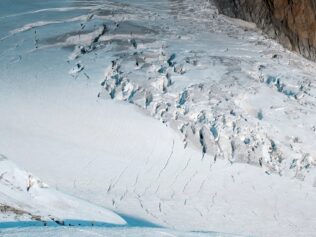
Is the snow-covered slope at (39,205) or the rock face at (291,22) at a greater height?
the rock face at (291,22)

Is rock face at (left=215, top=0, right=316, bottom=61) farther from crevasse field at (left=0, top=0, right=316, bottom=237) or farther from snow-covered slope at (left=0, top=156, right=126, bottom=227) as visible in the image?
snow-covered slope at (left=0, top=156, right=126, bottom=227)

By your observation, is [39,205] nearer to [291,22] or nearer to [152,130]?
[152,130]

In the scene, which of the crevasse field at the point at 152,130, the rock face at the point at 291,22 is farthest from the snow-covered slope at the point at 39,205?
the rock face at the point at 291,22

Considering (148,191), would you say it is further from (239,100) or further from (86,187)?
(239,100)

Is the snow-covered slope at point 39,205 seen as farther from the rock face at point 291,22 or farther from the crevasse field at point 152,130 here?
the rock face at point 291,22

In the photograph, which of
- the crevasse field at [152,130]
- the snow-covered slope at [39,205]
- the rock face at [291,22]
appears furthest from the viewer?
the rock face at [291,22]

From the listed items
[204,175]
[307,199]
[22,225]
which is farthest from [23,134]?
[307,199]
